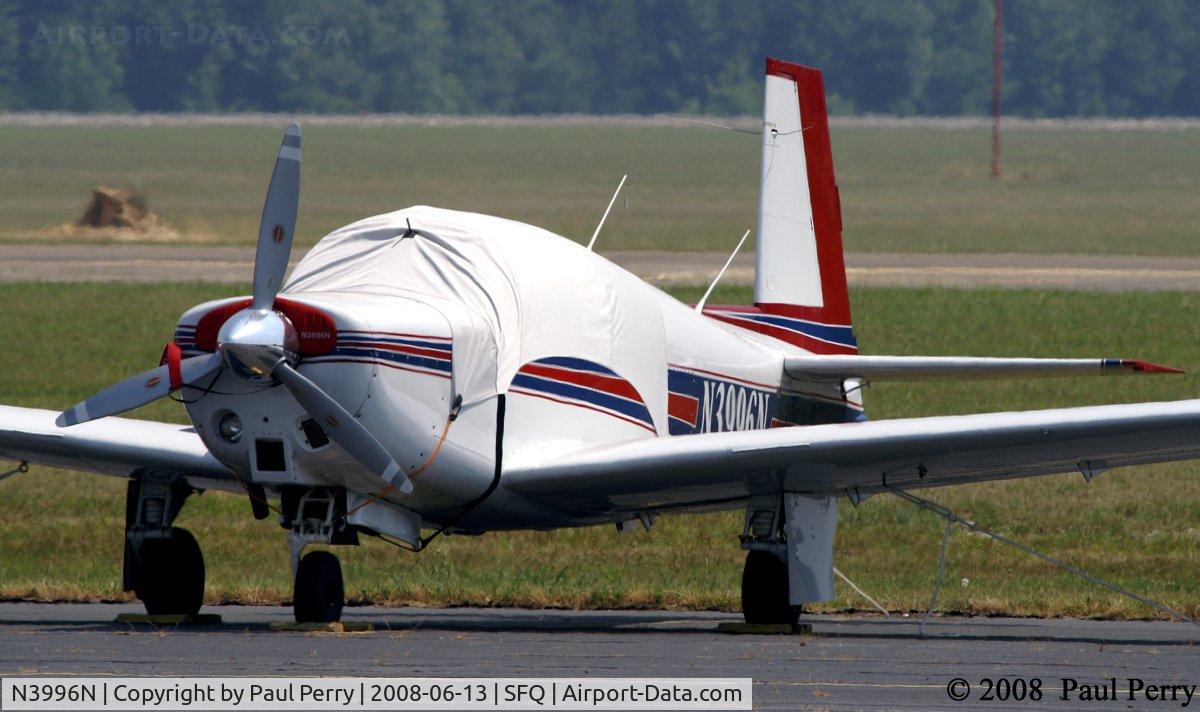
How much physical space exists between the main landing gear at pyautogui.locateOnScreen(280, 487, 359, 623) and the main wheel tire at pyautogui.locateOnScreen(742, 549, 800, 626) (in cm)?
242

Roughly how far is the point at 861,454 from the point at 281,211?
3.42m

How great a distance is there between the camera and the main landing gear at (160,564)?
40.2 ft

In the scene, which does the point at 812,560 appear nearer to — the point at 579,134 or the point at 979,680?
the point at 979,680

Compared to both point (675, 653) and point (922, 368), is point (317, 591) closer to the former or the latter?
point (675, 653)

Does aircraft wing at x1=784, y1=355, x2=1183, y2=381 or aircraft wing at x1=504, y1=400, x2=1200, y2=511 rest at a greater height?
aircraft wing at x1=784, y1=355, x2=1183, y2=381

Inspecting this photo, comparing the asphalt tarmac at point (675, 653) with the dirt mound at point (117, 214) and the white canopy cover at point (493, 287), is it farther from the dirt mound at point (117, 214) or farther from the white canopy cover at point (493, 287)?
the dirt mound at point (117, 214)

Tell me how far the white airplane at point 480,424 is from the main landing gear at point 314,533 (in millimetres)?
12

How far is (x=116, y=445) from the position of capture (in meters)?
12.5

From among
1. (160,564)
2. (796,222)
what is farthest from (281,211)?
(796,222)

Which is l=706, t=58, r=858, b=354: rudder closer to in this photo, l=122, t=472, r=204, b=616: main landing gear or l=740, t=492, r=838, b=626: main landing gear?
l=740, t=492, r=838, b=626: main landing gear

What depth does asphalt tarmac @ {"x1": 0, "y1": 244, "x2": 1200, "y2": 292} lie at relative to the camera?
123ft

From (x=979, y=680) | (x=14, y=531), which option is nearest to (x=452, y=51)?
(x=14, y=531)

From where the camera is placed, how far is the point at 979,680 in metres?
9.51

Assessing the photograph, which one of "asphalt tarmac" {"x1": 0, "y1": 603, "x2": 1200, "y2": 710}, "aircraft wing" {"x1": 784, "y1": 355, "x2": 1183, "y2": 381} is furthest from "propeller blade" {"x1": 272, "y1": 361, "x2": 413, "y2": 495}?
"aircraft wing" {"x1": 784, "y1": 355, "x2": 1183, "y2": 381}
